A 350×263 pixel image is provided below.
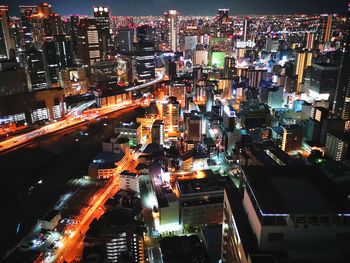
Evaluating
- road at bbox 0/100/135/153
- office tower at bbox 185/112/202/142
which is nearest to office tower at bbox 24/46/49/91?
road at bbox 0/100/135/153

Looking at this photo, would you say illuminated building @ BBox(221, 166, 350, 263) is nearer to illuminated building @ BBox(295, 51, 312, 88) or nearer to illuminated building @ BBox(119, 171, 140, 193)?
illuminated building @ BBox(119, 171, 140, 193)

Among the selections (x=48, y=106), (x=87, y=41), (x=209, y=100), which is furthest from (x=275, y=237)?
(x=87, y=41)

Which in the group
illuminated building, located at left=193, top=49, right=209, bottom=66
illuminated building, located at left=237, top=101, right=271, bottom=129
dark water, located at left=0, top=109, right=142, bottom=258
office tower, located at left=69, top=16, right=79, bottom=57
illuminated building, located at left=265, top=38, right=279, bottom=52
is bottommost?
dark water, located at left=0, top=109, right=142, bottom=258

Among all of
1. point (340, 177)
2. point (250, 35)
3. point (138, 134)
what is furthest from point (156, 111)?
point (250, 35)

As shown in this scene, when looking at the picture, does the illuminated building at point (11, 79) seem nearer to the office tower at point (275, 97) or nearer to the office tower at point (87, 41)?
the office tower at point (87, 41)

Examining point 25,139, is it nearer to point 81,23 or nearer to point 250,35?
point 81,23

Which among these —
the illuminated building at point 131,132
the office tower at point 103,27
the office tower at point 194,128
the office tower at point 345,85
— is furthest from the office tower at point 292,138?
the office tower at point 103,27

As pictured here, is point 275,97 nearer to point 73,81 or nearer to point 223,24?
point 73,81
